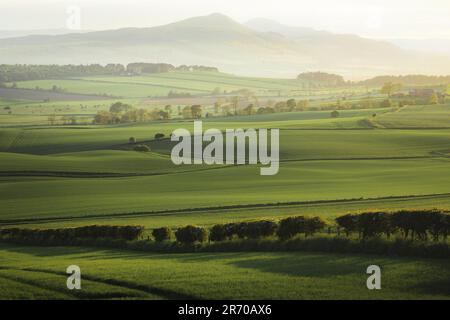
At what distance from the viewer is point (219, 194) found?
51.0m

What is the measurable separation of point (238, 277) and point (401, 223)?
8.52 m

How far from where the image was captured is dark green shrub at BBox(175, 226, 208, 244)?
3153 cm

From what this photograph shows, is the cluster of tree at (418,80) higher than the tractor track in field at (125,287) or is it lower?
higher

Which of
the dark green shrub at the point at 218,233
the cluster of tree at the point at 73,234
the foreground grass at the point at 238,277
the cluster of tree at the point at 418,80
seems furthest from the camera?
the cluster of tree at the point at 418,80

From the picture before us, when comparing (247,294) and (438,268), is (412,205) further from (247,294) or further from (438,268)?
(247,294)

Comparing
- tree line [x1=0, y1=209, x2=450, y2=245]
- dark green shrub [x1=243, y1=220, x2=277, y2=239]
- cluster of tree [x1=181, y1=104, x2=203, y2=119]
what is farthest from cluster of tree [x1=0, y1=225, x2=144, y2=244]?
cluster of tree [x1=181, y1=104, x2=203, y2=119]

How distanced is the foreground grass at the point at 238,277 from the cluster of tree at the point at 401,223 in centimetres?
322

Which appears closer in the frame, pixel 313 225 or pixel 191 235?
pixel 313 225

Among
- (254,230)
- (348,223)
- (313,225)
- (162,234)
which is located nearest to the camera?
(348,223)

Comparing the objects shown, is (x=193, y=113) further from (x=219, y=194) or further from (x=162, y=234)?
(x=162, y=234)

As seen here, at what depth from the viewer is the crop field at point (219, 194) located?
2262cm

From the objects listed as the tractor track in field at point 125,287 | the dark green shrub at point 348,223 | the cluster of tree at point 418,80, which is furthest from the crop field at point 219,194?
the cluster of tree at point 418,80

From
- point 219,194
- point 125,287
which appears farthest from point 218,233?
point 219,194

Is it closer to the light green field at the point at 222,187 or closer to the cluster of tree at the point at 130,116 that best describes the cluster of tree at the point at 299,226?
the light green field at the point at 222,187
